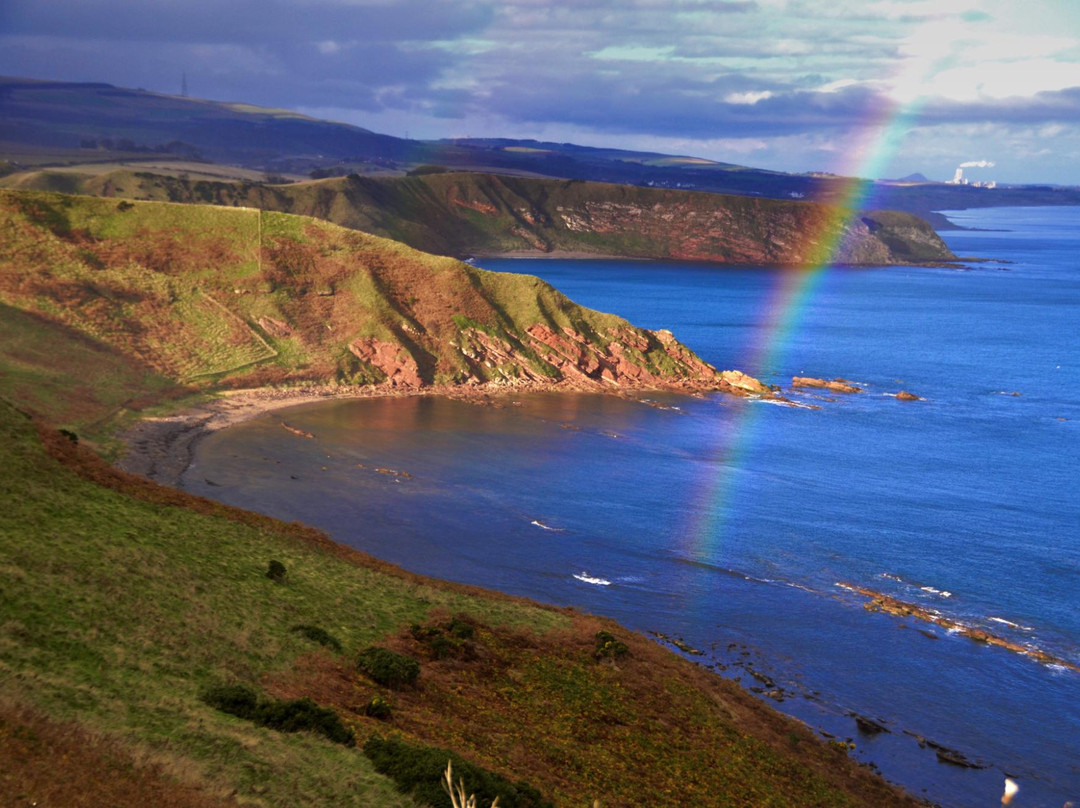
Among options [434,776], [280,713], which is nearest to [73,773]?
[280,713]

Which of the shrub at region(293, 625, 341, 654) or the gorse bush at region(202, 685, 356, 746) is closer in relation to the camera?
the gorse bush at region(202, 685, 356, 746)

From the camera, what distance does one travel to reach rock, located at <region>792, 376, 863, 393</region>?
134 metres

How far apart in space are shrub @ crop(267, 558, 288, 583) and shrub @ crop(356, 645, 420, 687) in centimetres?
794

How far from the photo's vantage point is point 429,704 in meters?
35.9

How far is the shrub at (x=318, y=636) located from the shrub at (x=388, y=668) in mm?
1117

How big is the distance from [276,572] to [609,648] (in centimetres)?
1533

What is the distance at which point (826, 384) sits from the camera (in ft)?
447

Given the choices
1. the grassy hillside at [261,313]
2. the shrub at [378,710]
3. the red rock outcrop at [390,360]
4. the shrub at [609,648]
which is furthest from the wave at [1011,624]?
the red rock outcrop at [390,360]

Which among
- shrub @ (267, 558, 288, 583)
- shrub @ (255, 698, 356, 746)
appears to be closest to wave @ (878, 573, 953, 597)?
shrub @ (267, 558, 288, 583)

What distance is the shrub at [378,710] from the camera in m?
32.9

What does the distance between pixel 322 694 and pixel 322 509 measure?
3778 cm

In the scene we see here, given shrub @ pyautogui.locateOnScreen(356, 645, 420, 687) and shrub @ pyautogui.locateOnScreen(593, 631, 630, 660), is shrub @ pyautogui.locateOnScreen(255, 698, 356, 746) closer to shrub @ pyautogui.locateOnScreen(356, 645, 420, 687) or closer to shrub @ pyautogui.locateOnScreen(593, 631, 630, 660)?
shrub @ pyautogui.locateOnScreen(356, 645, 420, 687)

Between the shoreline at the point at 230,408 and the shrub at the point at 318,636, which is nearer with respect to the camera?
the shrub at the point at 318,636

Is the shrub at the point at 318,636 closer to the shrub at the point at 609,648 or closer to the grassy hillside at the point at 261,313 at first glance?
the shrub at the point at 609,648
